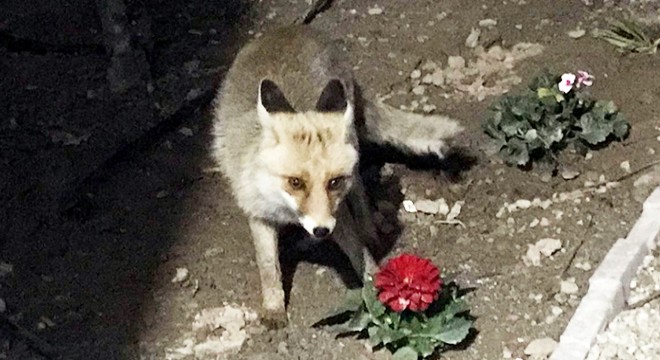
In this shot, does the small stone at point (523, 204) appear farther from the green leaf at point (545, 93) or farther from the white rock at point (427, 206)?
the green leaf at point (545, 93)

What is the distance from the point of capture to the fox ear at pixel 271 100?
2791 millimetres

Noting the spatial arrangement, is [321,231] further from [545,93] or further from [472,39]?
[472,39]

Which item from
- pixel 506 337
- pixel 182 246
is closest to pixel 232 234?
pixel 182 246

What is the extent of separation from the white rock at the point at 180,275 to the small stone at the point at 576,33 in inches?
76.6

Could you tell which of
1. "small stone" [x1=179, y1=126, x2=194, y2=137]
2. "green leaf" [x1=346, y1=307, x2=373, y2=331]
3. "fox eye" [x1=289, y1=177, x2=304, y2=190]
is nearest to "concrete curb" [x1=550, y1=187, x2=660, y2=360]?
"green leaf" [x1=346, y1=307, x2=373, y2=331]

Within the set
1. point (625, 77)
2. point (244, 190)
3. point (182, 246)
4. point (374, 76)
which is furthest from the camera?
point (374, 76)

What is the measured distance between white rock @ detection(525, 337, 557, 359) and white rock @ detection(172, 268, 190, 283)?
43.5 inches

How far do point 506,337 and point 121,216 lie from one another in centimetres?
144

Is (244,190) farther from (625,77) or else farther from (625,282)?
(625,77)

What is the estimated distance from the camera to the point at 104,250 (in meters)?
3.47

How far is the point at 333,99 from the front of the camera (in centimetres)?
283

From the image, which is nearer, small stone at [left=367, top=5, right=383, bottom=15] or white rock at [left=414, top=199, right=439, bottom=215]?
white rock at [left=414, top=199, right=439, bottom=215]

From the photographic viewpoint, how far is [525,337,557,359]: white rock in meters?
2.82

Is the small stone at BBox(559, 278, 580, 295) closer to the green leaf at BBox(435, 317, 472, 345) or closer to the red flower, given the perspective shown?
the green leaf at BBox(435, 317, 472, 345)
